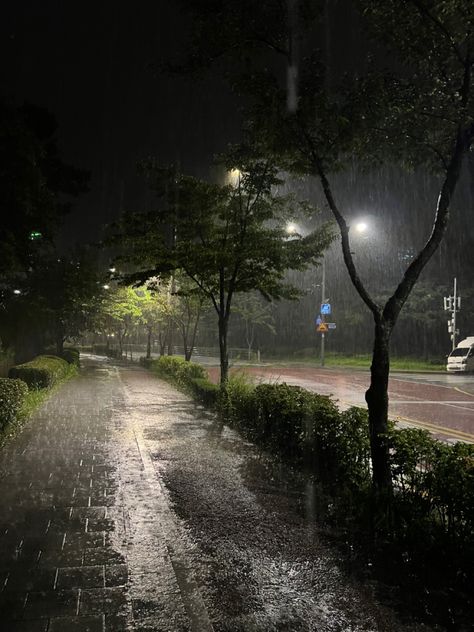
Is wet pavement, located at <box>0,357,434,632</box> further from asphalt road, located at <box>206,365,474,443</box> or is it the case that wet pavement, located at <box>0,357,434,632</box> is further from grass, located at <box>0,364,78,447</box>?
asphalt road, located at <box>206,365,474,443</box>

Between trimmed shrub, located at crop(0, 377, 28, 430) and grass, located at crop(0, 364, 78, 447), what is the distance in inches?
5.3

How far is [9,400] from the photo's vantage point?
9320 mm

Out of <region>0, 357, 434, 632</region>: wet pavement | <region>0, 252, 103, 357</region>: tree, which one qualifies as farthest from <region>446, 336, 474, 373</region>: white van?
<region>0, 357, 434, 632</region>: wet pavement

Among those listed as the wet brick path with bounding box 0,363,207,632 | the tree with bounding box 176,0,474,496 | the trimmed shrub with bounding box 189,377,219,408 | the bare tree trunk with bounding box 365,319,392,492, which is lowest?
the wet brick path with bounding box 0,363,207,632

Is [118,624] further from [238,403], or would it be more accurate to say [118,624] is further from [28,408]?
[28,408]

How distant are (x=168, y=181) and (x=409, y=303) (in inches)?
1408

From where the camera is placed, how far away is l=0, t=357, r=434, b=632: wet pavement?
11.2ft

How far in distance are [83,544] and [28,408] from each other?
26.8ft

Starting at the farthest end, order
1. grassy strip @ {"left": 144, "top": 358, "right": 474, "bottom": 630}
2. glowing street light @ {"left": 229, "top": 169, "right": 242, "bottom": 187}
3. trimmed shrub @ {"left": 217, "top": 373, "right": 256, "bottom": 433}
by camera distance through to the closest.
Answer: glowing street light @ {"left": 229, "top": 169, "right": 242, "bottom": 187}
trimmed shrub @ {"left": 217, "top": 373, "right": 256, "bottom": 433}
grassy strip @ {"left": 144, "top": 358, "right": 474, "bottom": 630}

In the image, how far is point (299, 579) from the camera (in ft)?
12.9

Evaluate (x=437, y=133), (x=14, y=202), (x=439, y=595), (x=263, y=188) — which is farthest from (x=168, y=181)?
(x=439, y=595)

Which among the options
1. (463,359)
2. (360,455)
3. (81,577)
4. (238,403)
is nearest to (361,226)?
(463,359)

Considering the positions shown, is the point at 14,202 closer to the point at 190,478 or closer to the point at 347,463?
the point at 190,478

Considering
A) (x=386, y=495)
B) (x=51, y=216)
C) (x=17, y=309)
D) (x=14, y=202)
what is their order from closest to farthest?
(x=386, y=495), (x=14, y=202), (x=51, y=216), (x=17, y=309)
